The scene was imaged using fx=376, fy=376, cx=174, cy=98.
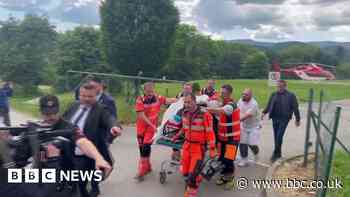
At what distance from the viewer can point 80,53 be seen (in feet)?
89.4

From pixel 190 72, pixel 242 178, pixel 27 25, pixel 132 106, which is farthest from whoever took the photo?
pixel 190 72

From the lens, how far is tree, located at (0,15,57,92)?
3969 cm

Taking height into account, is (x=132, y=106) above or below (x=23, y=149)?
below

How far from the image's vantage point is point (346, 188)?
5.96 meters

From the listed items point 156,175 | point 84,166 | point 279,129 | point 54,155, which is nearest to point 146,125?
point 156,175

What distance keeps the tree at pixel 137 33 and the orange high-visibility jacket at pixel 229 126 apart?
13.4 m

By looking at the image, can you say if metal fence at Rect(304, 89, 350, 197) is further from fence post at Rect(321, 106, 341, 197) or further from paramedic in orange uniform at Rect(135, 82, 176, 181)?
paramedic in orange uniform at Rect(135, 82, 176, 181)

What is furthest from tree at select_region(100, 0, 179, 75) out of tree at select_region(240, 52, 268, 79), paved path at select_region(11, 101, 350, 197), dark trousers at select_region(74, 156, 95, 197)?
tree at select_region(240, 52, 268, 79)

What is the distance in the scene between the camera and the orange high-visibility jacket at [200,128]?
5.52m

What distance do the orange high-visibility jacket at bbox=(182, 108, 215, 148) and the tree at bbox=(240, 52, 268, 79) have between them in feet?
307

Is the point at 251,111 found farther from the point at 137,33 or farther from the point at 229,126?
the point at 137,33

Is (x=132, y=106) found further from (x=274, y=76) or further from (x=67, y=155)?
(x=67, y=155)

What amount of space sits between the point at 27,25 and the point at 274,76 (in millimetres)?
43161

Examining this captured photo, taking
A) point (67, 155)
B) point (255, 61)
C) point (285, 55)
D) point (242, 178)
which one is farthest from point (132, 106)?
point (285, 55)
